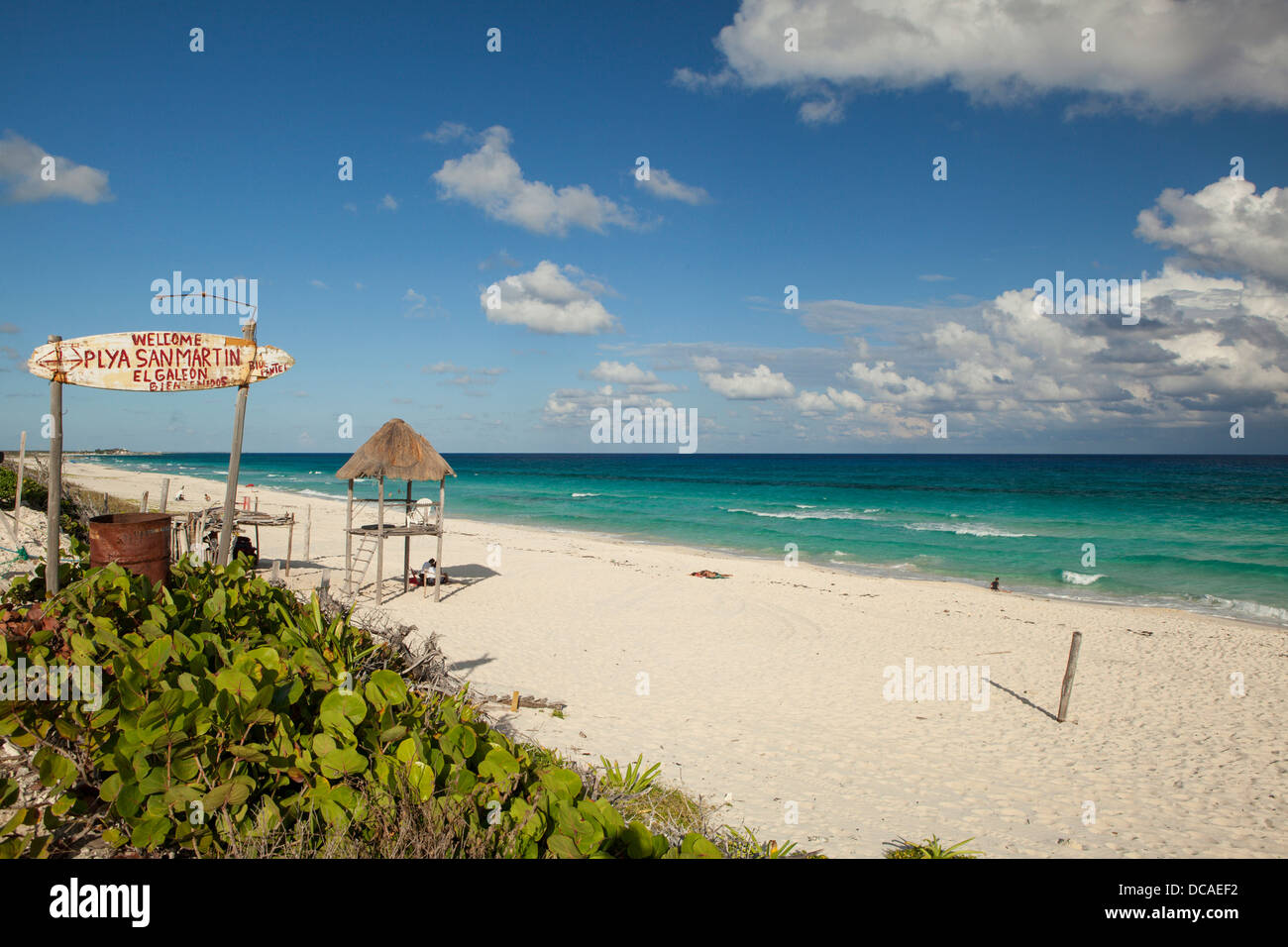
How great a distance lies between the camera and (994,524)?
116 ft

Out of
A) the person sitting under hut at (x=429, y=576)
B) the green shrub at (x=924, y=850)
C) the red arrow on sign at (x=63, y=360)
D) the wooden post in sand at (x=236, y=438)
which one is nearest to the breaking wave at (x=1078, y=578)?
the green shrub at (x=924, y=850)

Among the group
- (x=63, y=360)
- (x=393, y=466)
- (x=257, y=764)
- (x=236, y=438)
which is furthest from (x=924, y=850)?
(x=393, y=466)

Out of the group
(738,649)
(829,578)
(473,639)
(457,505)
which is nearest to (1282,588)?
(829,578)

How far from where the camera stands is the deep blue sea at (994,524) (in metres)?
21.1

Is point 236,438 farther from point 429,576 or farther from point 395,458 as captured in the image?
point 429,576

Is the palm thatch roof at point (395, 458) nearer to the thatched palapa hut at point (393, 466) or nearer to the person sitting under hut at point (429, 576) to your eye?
the thatched palapa hut at point (393, 466)

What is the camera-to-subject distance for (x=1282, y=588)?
19.4 meters

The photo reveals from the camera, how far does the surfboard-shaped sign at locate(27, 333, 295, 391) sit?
195 inches

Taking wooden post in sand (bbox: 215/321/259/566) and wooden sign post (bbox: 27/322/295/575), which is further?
wooden post in sand (bbox: 215/321/259/566)

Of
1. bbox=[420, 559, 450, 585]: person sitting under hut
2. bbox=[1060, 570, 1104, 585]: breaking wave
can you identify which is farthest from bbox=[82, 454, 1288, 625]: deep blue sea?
bbox=[420, 559, 450, 585]: person sitting under hut

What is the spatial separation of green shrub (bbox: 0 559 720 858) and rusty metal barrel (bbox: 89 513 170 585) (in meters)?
1.55

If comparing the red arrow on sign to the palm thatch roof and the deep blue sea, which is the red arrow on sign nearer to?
the palm thatch roof

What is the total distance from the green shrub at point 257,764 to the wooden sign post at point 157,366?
102 inches

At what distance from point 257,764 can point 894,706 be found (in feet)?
27.7
